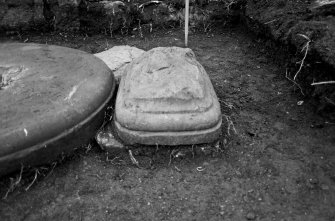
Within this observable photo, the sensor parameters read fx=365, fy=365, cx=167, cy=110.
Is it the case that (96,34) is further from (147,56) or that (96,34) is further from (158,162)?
(158,162)

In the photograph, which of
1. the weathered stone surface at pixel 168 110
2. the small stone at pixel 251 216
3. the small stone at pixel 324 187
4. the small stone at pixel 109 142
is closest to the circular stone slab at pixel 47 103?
the small stone at pixel 109 142

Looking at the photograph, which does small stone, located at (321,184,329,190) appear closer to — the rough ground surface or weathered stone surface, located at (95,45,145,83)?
the rough ground surface

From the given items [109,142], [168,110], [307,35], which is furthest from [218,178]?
[307,35]

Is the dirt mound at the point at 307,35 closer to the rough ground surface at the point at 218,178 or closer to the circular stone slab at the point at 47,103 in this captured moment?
the rough ground surface at the point at 218,178

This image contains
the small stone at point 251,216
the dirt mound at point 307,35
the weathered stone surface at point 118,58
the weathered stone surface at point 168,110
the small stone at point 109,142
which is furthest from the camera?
the weathered stone surface at point 118,58

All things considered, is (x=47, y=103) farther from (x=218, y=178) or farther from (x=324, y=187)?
(x=324, y=187)

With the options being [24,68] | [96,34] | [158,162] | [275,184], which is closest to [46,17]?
[96,34]

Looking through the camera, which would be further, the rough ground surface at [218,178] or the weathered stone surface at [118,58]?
the weathered stone surface at [118,58]

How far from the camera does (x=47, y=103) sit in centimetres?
217

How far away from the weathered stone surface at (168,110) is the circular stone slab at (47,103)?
197 millimetres

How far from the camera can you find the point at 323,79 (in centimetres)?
261

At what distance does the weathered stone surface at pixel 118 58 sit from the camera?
2934 millimetres

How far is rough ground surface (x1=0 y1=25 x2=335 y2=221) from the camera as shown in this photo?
202cm

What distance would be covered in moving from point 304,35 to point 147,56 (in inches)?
48.3
